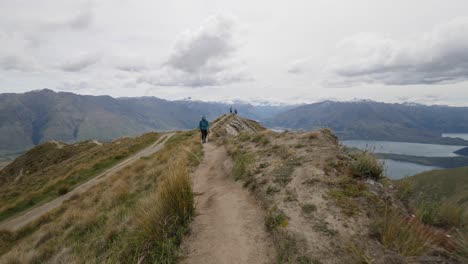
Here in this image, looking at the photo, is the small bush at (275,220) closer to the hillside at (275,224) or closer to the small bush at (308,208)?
the hillside at (275,224)

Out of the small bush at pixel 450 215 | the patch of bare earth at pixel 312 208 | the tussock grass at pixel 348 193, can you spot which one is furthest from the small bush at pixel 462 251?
the tussock grass at pixel 348 193

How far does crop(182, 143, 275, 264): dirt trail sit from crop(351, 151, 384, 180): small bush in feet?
12.7

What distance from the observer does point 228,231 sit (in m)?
6.11

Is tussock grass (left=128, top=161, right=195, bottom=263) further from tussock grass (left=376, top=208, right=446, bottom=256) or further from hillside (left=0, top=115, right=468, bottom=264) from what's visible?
tussock grass (left=376, top=208, right=446, bottom=256)

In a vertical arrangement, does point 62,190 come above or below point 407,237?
below

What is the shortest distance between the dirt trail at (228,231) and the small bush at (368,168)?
3.87 metres

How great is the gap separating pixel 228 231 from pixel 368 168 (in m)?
5.50

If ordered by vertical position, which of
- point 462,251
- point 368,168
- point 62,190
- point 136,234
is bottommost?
point 62,190

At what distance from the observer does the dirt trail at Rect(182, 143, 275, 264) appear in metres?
5.16

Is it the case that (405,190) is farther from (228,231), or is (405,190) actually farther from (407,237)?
(228,231)

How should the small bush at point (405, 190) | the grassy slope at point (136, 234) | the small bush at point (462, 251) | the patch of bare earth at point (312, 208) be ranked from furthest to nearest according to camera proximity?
the small bush at point (405, 190) → the grassy slope at point (136, 234) → the patch of bare earth at point (312, 208) → the small bush at point (462, 251)

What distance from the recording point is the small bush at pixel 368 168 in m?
8.06

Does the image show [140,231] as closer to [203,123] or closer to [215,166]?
[215,166]

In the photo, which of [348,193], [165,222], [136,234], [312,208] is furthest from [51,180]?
[348,193]
